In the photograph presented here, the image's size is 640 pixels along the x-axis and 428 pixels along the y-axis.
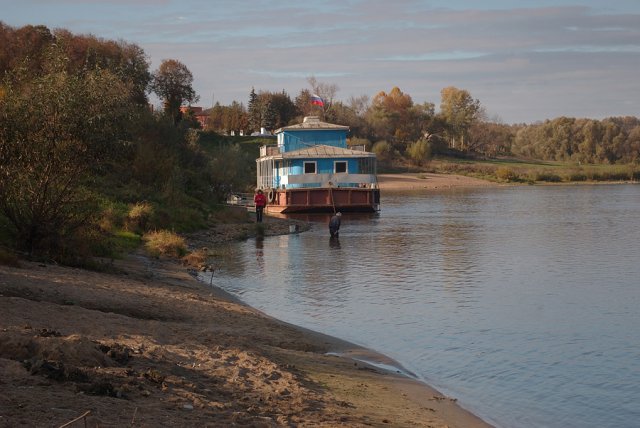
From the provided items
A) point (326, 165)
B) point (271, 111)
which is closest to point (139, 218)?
point (326, 165)

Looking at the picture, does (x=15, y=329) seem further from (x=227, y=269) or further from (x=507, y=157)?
(x=507, y=157)

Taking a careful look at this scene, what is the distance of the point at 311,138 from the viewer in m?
59.9

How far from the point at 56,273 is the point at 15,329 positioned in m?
5.78

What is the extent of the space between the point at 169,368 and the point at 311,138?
5159 cm

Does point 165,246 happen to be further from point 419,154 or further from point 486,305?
point 419,154

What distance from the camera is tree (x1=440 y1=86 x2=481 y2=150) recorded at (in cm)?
13162

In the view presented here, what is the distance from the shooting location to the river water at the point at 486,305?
11492mm

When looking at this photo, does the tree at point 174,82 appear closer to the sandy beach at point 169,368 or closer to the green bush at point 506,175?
the green bush at point 506,175

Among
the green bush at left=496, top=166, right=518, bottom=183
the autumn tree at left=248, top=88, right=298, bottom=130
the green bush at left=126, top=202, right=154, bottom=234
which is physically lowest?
the green bush at left=126, top=202, right=154, bottom=234

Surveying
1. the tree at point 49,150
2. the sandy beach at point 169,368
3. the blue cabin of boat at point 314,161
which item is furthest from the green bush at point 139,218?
the blue cabin of boat at point 314,161

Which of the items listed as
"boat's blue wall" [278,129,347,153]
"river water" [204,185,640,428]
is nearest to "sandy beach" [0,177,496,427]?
"river water" [204,185,640,428]

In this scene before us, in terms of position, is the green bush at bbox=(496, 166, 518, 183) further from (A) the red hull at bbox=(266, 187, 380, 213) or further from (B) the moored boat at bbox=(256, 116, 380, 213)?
(A) the red hull at bbox=(266, 187, 380, 213)

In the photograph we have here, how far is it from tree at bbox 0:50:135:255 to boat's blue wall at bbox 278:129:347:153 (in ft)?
138

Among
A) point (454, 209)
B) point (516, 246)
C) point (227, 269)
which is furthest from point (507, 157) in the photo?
point (227, 269)
